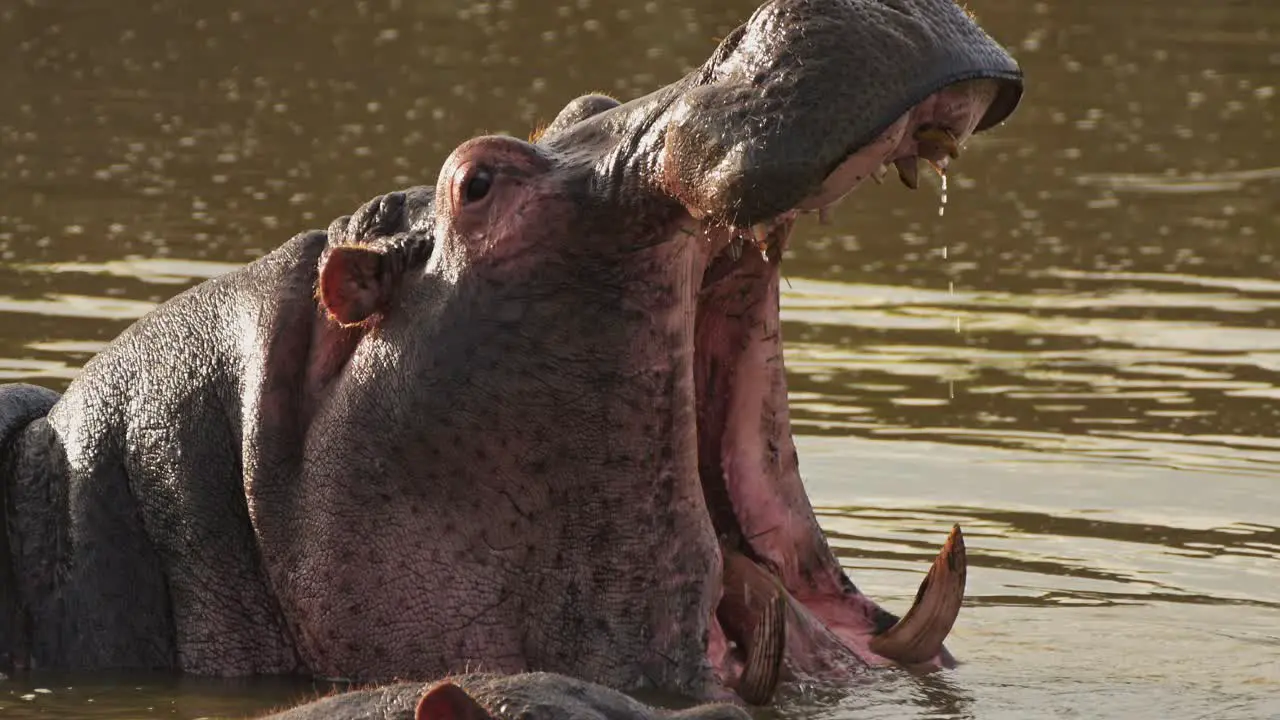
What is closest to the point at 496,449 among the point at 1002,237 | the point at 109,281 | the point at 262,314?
the point at 262,314

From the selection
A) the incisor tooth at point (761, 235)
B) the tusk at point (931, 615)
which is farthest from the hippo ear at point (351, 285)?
the tusk at point (931, 615)

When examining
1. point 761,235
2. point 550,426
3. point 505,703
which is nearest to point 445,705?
point 505,703

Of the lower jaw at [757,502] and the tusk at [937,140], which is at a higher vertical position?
the tusk at [937,140]

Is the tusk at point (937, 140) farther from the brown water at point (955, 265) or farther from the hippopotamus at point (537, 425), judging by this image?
the brown water at point (955, 265)

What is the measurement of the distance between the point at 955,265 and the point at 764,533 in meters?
6.75

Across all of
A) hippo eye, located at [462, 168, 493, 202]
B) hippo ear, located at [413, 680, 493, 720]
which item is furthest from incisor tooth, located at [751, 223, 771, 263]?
hippo ear, located at [413, 680, 493, 720]

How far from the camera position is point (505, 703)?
4.36m

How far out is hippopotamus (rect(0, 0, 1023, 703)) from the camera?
5.46 meters

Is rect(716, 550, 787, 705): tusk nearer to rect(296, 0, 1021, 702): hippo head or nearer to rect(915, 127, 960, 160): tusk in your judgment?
rect(296, 0, 1021, 702): hippo head

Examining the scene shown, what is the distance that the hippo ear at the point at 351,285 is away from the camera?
594 centimetres

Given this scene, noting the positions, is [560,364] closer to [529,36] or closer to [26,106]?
[26,106]

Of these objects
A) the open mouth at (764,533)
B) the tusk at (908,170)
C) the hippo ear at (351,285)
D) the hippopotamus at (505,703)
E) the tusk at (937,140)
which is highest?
the tusk at (937,140)

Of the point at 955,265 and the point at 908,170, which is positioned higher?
the point at 955,265

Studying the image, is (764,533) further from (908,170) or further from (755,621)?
(908,170)
